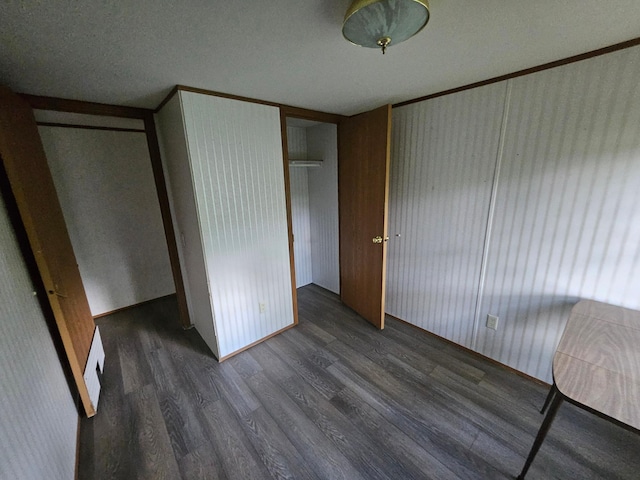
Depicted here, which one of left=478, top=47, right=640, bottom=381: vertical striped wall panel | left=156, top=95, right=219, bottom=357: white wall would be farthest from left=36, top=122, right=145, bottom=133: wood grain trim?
left=478, top=47, right=640, bottom=381: vertical striped wall panel

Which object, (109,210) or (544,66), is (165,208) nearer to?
(109,210)

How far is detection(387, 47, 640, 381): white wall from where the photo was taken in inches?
53.7

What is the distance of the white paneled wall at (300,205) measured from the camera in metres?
3.14

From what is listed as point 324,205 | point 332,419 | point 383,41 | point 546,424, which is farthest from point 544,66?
point 332,419

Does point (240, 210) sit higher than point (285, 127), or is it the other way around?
point (285, 127)

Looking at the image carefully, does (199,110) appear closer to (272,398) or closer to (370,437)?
(272,398)

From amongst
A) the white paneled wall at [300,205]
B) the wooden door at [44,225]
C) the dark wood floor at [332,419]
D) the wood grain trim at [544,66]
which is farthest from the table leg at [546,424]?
the wooden door at [44,225]

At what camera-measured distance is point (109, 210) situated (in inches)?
110

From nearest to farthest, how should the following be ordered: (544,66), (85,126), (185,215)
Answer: (544,66) < (185,215) < (85,126)

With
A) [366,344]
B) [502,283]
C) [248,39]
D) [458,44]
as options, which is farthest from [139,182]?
[502,283]

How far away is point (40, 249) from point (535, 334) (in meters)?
3.17

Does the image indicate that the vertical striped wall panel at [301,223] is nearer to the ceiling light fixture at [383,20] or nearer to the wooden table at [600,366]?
the ceiling light fixture at [383,20]

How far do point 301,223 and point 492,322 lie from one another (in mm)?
2343

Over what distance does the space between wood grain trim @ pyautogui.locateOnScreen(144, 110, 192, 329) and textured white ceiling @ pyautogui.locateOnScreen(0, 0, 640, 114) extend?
0.39 metres
